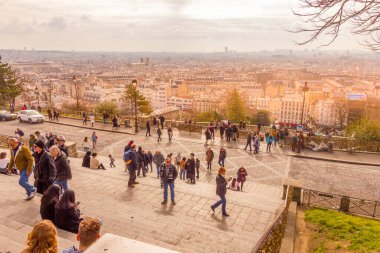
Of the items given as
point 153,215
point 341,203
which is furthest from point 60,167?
point 341,203

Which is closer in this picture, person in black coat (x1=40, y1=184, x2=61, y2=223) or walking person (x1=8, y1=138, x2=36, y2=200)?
person in black coat (x1=40, y1=184, x2=61, y2=223)

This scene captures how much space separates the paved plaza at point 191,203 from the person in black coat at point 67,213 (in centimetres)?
19

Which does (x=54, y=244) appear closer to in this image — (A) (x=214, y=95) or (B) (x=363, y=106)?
(B) (x=363, y=106)

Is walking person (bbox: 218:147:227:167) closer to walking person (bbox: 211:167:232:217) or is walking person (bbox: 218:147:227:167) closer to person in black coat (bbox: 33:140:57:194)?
walking person (bbox: 211:167:232:217)

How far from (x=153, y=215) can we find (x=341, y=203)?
6123 millimetres

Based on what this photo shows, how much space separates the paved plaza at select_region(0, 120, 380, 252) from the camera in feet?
22.3

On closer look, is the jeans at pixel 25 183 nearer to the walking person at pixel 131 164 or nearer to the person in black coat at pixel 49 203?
the person in black coat at pixel 49 203

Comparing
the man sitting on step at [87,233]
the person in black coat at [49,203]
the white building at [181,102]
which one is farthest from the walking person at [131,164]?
the white building at [181,102]

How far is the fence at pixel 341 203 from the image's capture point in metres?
10.2

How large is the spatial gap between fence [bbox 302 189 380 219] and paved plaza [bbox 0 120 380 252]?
1113mm

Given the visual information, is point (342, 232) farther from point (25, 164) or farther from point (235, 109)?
point (235, 109)

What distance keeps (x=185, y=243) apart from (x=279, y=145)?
1461 cm

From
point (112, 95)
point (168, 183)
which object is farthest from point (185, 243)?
point (112, 95)

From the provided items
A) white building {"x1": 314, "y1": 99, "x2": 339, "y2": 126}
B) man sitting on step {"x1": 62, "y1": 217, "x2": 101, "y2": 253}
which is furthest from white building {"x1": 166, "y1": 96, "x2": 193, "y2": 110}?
man sitting on step {"x1": 62, "y1": 217, "x2": 101, "y2": 253}
